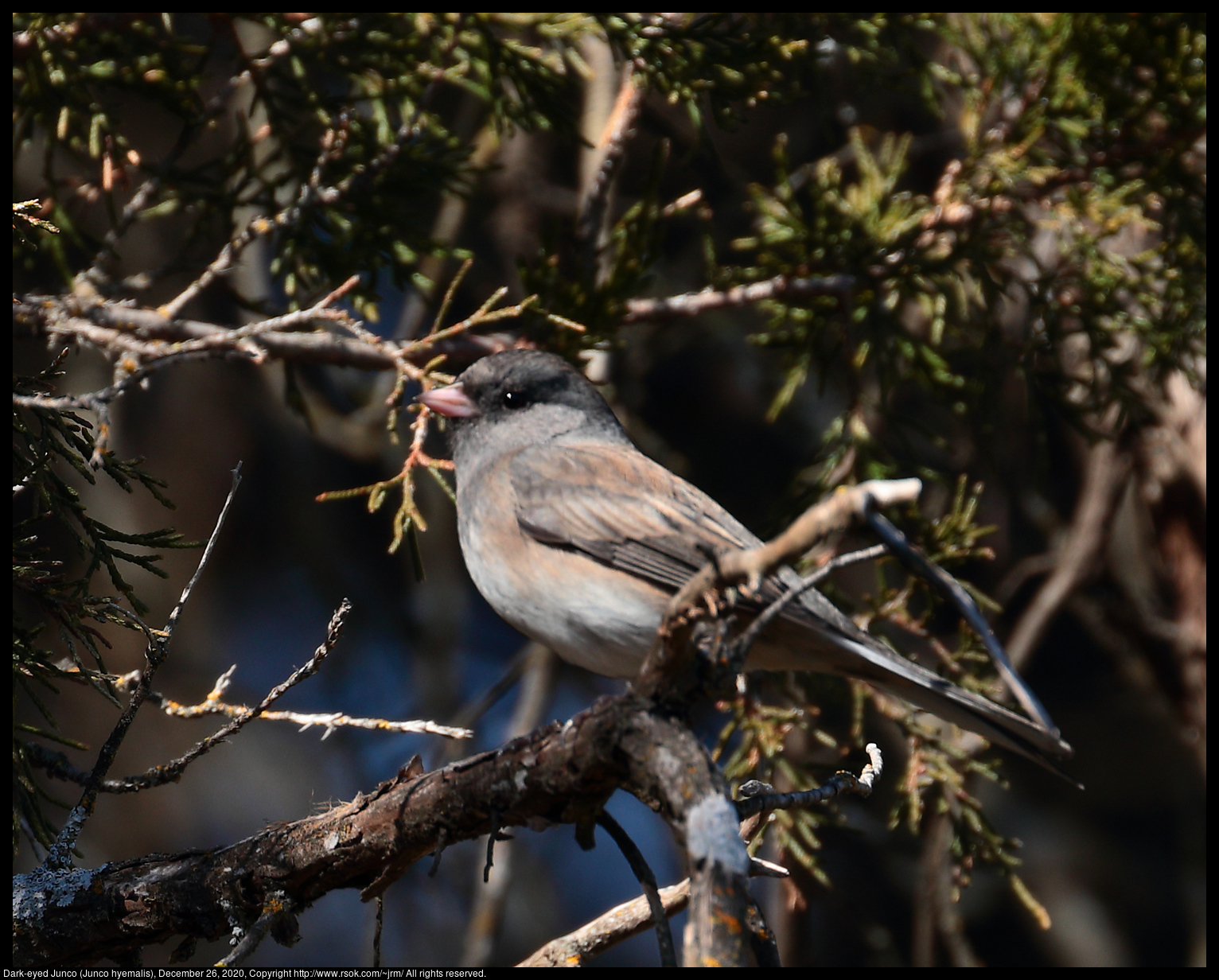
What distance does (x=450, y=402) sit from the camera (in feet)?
8.78

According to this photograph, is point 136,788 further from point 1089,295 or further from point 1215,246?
point 1215,246

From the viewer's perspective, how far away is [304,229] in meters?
2.67

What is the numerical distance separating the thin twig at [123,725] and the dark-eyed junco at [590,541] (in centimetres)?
82

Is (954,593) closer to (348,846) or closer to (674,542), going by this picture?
(348,846)

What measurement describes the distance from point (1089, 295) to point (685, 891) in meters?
2.15

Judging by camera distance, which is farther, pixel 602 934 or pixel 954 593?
pixel 602 934

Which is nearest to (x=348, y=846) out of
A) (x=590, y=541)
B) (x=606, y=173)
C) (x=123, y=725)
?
(x=123, y=725)

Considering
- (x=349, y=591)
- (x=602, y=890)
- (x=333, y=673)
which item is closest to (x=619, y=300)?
(x=349, y=591)

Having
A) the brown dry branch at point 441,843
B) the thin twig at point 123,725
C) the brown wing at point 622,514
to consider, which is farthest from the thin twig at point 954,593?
the brown wing at point 622,514

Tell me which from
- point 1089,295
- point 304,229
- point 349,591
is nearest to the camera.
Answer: point 304,229

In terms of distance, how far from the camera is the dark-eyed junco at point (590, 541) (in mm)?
2168

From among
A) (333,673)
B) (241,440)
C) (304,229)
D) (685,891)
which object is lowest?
(333,673)

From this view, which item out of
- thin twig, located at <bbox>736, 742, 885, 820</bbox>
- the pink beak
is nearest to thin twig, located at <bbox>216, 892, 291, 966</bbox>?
thin twig, located at <bbox>736, 742, 885, 820</bbox>

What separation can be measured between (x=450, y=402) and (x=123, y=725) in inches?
51.0
